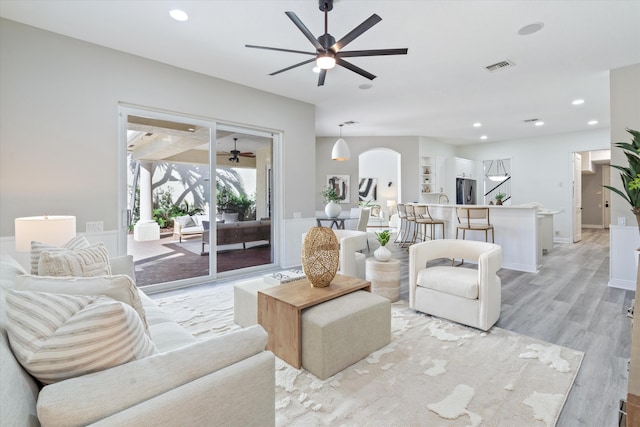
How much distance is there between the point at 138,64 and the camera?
380 centimetres

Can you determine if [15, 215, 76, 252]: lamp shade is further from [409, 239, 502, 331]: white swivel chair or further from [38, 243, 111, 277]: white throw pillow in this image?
[409, 239, 502, 331]: white swivel chair

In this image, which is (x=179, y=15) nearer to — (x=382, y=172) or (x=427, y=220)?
(x=427, y=220)

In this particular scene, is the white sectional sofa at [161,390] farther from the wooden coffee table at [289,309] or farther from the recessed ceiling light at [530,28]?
the recessed ceiling light at [530,28]

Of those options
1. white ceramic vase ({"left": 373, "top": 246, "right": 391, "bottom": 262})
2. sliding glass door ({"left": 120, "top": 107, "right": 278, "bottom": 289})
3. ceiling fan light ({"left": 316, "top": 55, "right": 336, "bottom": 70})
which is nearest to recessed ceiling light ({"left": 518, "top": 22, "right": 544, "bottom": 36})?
ceiling fan light ({"left": 316, "top": 55, "right": 336, "bottom": 70})

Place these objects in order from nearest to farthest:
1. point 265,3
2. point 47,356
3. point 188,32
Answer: point 47,356
point 265,3
point 188,32

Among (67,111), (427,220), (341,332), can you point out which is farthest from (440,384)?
(427,220)

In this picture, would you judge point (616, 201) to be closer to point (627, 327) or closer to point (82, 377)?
point (627, 327)

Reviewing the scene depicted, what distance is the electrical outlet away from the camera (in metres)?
3.49

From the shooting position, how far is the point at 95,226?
3.53 meters

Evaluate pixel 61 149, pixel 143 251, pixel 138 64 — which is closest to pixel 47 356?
pixel 61 149

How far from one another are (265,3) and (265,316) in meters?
2.77

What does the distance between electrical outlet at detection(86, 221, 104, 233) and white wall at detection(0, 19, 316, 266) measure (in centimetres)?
4

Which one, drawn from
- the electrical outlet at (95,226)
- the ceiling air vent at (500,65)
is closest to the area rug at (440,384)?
the electrical outlet at (95,226)

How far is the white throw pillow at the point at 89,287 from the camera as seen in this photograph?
118 cm
